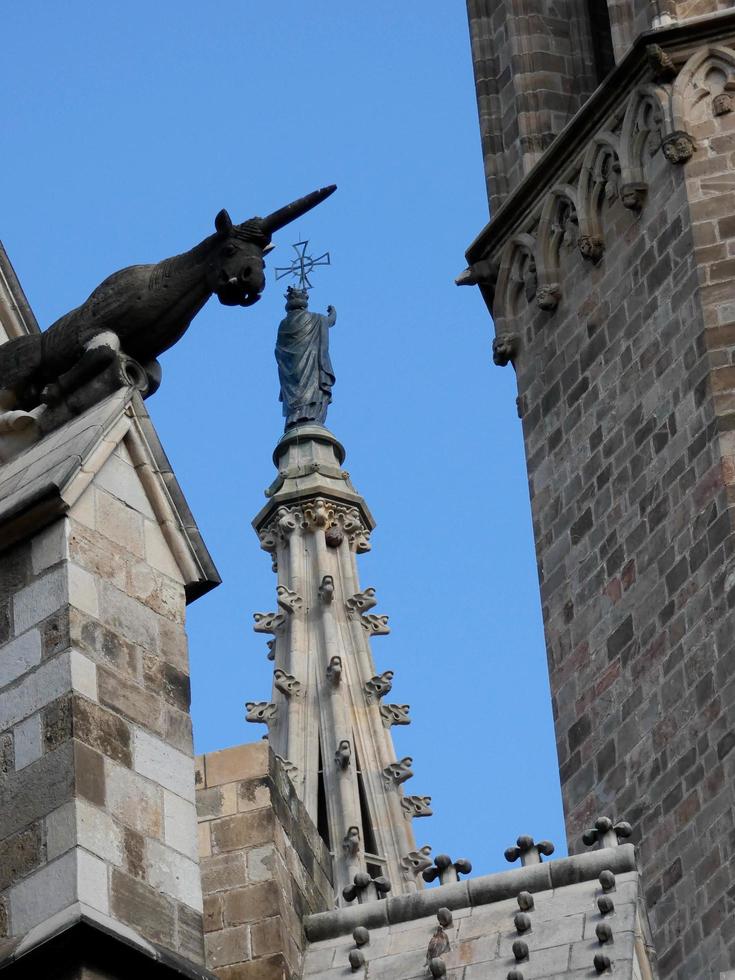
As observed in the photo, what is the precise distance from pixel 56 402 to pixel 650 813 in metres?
8.00

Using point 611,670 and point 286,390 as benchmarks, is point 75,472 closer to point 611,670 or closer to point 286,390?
point 611,670

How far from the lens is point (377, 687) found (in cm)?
2686

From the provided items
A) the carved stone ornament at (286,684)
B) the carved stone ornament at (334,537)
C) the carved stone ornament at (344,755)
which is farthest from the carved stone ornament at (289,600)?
the carved stone ornament at (344,755)

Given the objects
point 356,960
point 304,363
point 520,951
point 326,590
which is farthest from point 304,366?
point 520,951

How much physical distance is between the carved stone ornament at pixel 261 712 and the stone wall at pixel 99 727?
14150 mm

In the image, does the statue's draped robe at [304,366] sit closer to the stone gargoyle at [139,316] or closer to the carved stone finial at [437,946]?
the stone gargoyle at [139,316]

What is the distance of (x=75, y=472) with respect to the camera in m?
12.0

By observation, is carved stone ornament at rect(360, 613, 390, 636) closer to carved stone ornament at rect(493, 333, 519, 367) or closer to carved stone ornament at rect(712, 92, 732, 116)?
carved stone ornament at rect(493, 333, 519, 367)

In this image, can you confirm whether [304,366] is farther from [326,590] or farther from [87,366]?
[87,366]

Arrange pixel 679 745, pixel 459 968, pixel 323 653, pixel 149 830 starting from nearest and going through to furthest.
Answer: pixel 149 830 < pixel 459 968 < pixel 679 745 < pixel 323 653

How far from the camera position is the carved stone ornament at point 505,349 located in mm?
23359

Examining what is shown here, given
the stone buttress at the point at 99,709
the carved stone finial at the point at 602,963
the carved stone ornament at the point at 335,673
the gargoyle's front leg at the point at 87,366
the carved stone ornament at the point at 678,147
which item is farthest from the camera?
the carved stone ornament at the point at 335,673

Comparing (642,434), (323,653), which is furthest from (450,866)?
(323,653)

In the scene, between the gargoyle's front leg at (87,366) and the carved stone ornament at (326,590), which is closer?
the gargoyle's front leg at (87,366)
